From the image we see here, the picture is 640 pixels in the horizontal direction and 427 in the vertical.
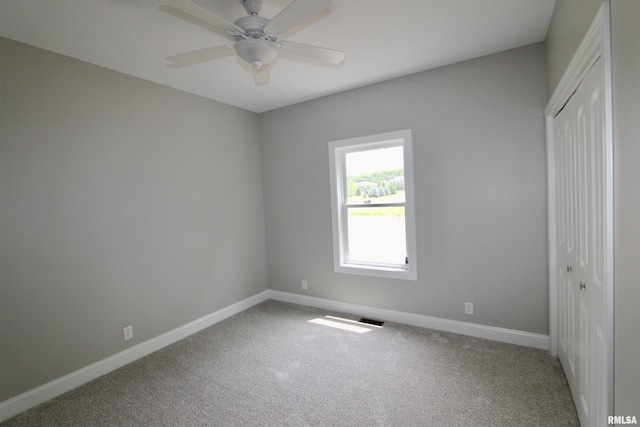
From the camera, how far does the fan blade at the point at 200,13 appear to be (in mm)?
1326

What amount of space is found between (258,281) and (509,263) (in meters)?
2.97

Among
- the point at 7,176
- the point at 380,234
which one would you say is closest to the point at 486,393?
the point at 380,234

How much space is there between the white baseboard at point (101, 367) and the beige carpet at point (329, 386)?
0.23ft

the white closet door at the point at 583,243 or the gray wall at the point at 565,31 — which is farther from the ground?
the gray wall at the point at 565,31

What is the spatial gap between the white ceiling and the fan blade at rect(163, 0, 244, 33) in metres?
0.35

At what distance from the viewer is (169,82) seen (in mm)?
3062

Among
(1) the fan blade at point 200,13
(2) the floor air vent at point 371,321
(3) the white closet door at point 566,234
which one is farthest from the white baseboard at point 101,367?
(3) the white closet door at point 566,234

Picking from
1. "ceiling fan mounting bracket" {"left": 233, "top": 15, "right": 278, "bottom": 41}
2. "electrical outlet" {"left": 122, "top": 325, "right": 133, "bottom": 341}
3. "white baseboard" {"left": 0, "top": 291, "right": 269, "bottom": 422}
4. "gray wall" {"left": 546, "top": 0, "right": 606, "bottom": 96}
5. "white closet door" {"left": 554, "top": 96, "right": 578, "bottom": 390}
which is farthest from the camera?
"electrical outlet" {"left": 122, "top": 325, "right": 133, "bottom": 341}

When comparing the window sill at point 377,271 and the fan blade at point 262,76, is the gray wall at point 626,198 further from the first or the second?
the fan blade at point 262,76

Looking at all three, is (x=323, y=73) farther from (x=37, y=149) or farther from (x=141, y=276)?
(x=141, y=276)

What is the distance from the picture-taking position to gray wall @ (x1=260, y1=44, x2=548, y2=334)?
2637 millimetres

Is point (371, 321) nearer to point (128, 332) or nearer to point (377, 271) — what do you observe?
point (377, 271)

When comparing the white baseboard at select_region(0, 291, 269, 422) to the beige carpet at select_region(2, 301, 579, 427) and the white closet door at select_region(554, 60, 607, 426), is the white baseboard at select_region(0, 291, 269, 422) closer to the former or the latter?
the beige carpet at select_region(2, 301, 579, 427)

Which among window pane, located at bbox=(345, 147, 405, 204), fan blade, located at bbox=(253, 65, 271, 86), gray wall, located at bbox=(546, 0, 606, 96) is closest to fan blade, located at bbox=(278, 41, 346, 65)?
fan blade, located at bbox=(253, 65, 271, 86)
